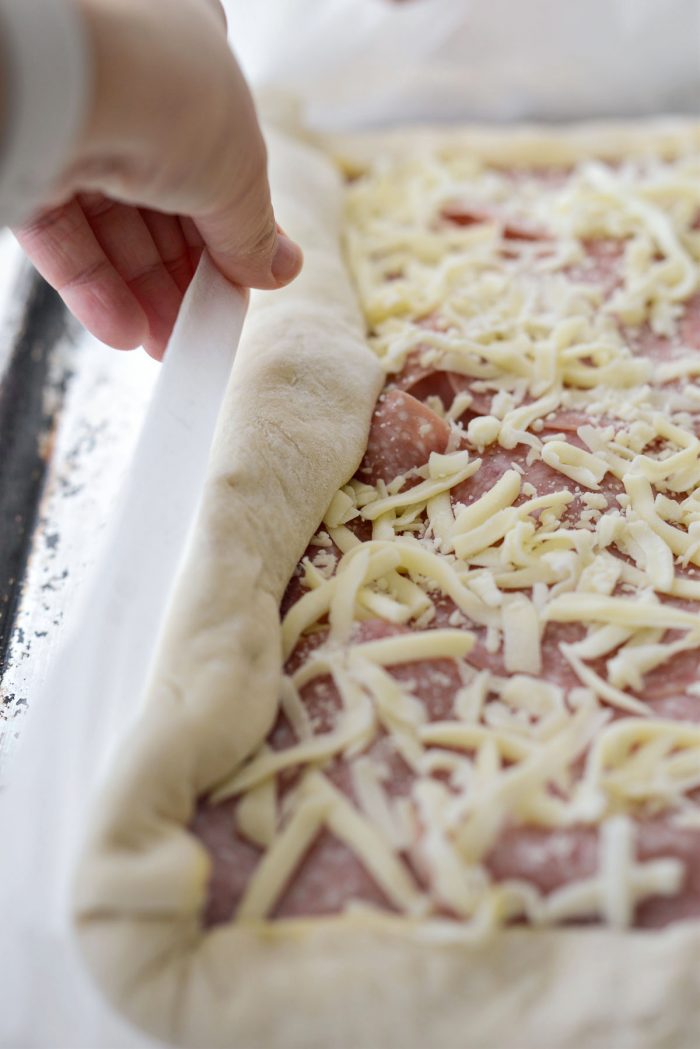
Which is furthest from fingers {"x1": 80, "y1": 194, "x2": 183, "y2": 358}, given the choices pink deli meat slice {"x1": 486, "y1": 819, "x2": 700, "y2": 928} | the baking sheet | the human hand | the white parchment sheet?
pink deli meat slice {"x1": 486, "y1": 819, "x2": 700, "y2": 928}

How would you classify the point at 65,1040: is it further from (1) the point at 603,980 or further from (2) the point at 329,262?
(2) the point at 329,262

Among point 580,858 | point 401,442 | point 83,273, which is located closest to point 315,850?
point 580,858

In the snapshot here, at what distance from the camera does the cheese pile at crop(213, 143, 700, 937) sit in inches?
47.1

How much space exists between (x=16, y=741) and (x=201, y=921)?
2.24 ft

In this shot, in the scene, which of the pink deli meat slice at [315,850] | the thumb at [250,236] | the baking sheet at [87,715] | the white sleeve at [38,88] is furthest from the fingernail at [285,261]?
the pink deli meat slice at [315,850]

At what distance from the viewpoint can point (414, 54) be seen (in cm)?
332

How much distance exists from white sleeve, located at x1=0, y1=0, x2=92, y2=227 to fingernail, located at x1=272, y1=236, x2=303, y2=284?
2.10 feet

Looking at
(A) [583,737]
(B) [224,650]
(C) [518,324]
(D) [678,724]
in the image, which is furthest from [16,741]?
(C) [518,324]

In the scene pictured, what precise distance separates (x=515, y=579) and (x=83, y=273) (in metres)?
0.96

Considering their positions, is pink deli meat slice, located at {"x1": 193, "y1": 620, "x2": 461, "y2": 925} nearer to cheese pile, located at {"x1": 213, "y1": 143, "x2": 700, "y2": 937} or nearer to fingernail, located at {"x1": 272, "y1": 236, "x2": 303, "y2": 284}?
cheese pile, located at {"x1": 213, "y1": 143, "x2": 700, "y2": 937}

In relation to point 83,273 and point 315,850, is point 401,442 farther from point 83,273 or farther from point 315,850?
point 315,850

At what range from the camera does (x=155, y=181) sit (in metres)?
1.29

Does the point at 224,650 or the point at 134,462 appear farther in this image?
the point at 134,462

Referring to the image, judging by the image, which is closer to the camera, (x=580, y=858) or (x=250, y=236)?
(x=580, y=858)
